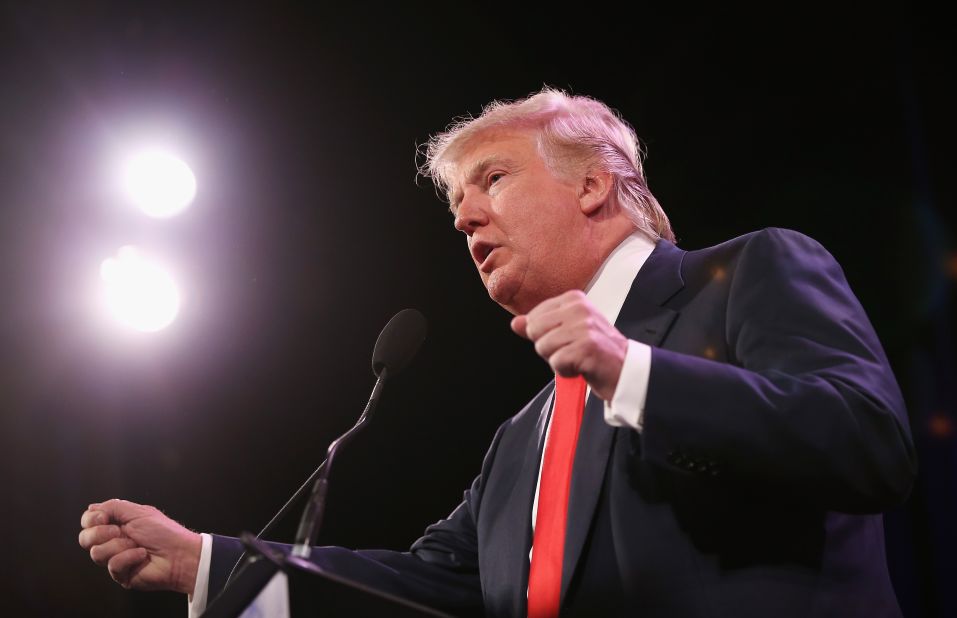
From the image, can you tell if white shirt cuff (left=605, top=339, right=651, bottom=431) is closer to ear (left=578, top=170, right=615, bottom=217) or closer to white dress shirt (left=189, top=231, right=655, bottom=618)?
white dress shirt (left=189, top=231, right=655, bottom=618)

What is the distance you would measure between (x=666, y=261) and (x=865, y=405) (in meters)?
0.74

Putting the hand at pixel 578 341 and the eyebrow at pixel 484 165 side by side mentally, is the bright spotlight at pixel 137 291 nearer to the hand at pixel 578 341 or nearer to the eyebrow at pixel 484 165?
the eyebrow at pixel 484 165

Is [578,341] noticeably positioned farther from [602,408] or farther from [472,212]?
[472,212]

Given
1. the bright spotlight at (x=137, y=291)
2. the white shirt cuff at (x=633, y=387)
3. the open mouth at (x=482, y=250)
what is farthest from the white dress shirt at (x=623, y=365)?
the bright spotlight at (x=137, y=291)

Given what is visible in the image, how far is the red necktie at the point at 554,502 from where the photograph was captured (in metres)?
1.62

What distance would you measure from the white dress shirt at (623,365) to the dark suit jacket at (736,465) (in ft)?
0.07

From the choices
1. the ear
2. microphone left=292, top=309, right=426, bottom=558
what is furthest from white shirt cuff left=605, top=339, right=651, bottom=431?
the ear

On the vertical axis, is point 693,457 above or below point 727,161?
below

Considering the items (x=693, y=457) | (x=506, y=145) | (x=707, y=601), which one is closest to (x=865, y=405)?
(x=693, y=457)

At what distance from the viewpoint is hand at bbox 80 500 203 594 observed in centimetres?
175

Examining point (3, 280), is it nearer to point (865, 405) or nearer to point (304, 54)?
point (304, 54)

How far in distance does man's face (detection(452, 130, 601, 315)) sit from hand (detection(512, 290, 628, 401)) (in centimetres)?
→ 94

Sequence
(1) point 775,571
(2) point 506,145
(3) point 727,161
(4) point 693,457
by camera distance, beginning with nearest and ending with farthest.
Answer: (4) point 693,457 < (1) point 775,571 < (2) point 506,145 < (3) point 727,161

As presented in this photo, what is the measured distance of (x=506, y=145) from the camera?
238 centimetres
